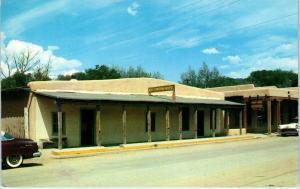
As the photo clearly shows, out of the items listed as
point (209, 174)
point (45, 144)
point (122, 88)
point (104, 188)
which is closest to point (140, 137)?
point (122, 88)

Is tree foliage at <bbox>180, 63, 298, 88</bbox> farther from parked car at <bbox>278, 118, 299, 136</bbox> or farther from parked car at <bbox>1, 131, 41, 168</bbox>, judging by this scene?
parked car at <bbox>1, 131, 41, 168</bbox>

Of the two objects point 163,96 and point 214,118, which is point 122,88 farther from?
point 214,118

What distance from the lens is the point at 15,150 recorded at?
53.1ft

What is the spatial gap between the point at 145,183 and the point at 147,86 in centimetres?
1918

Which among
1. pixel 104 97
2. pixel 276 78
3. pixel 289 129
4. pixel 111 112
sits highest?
pixel 276 78

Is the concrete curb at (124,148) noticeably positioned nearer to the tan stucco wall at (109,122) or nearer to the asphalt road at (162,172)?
the asphalt road at (162,172)

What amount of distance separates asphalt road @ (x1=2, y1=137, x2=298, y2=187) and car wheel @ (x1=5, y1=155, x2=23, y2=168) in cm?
25

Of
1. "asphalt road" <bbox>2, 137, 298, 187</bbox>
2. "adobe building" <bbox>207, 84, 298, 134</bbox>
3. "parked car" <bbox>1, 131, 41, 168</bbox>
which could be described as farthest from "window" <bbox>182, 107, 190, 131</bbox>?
"parked car" <bbox>1, 131, 41, 168</bbox>

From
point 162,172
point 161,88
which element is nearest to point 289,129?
point 161,88

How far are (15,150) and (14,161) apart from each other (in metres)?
0.45

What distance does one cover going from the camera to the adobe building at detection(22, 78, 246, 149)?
24.0 m

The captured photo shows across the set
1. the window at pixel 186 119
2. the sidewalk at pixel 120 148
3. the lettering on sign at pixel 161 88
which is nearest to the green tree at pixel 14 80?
the lettering on sign at pixel 161 88

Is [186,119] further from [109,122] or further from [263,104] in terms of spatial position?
[263,104]

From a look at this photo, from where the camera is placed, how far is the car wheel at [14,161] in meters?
16.1
